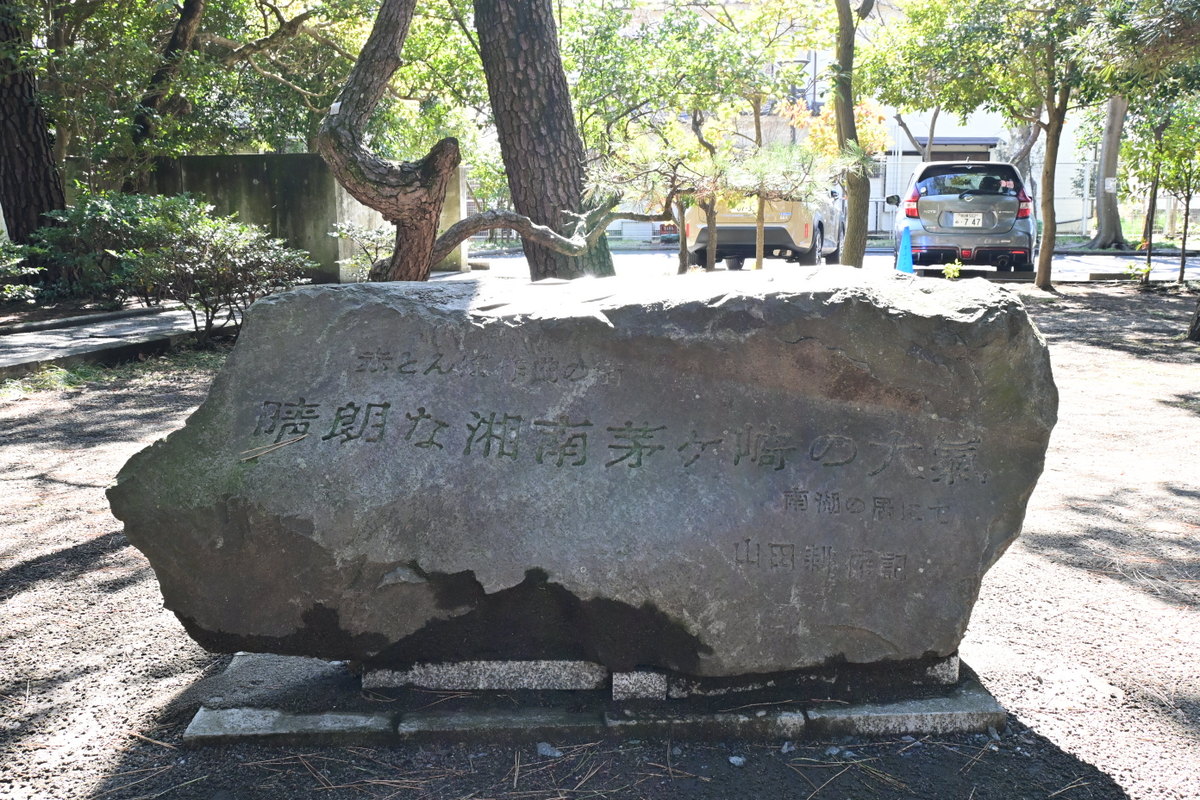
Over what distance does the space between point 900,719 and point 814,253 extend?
11.3 metres

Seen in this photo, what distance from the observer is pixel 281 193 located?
1258cm

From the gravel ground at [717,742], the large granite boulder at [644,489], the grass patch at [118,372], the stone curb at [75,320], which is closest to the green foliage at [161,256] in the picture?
the stone curb at [75,320]

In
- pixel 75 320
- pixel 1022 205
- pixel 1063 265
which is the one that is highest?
pixel 1022 205

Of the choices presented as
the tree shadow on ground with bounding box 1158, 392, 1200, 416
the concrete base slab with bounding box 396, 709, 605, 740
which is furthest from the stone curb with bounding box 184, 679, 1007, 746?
the tree shadow on ground with bounding box 1158, 392, 1200, 416

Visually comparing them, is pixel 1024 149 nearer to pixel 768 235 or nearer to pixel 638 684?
pixel 768 235

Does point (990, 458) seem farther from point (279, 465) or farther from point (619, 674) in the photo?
point (279, 465)

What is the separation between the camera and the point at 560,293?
9.77 ft

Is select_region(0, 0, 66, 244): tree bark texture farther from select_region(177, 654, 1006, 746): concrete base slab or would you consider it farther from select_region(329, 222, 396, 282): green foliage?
select_region(177, 654, 1006, 746): concrete base slab

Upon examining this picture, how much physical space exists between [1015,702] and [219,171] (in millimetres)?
12151

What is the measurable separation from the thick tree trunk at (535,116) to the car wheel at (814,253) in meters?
7.80

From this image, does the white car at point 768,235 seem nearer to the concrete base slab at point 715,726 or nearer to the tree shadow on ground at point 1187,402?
the tree shadow on ground at point 1187,402

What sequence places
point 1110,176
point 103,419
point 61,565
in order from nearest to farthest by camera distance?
point 61,565 < point 103,419 < point 1110,176

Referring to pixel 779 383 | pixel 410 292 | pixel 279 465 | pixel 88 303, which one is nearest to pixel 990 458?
pixel 779 383

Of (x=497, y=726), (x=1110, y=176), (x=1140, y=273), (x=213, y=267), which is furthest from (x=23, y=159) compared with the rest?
(x=1110, y=176)
